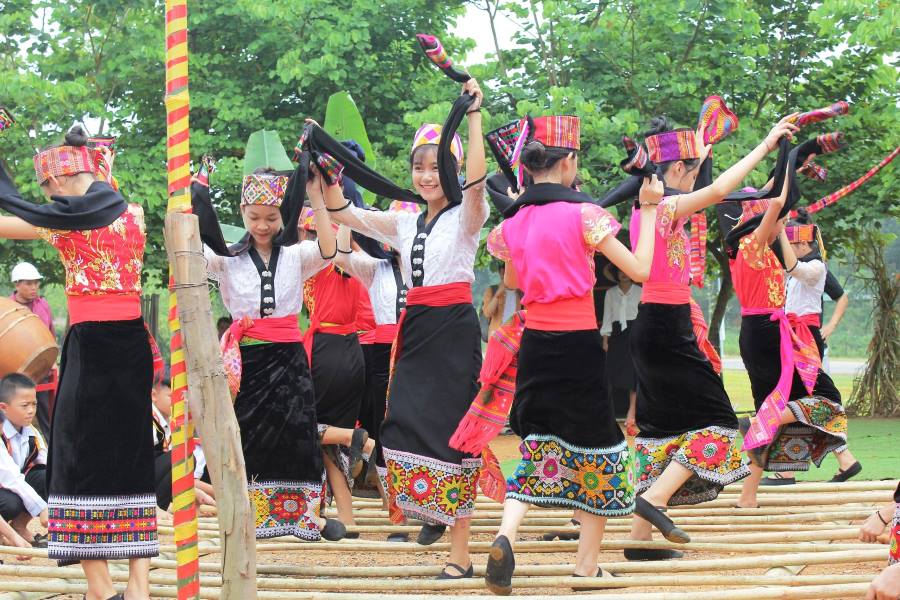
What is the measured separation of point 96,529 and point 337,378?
7.00 feet

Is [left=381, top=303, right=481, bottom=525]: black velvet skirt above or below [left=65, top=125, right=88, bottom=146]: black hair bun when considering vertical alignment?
below

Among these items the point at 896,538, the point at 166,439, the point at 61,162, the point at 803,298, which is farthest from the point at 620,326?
the point at 896,538

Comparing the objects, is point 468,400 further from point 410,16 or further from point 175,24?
point 410,16

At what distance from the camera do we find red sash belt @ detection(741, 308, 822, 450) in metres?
6.73

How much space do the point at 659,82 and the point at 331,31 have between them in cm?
347

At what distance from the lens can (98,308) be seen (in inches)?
190

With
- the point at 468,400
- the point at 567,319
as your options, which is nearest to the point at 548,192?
the point at 567,319

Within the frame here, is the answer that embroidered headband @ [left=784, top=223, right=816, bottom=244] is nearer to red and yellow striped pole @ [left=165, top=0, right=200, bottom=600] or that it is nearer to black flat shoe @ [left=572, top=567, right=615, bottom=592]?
black flat shoe @ [left=572, top=567, right=615, bottom=592]

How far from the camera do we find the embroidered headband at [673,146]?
5.67 metres

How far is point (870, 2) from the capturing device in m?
11.4

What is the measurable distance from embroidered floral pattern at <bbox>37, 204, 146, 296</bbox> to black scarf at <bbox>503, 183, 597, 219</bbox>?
1.66 metres

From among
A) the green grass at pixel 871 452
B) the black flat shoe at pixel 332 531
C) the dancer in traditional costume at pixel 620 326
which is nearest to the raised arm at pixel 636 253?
the black flat shoe at pixel 332 531

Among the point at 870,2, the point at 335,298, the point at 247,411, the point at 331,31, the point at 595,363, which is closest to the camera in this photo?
the point at 595,363

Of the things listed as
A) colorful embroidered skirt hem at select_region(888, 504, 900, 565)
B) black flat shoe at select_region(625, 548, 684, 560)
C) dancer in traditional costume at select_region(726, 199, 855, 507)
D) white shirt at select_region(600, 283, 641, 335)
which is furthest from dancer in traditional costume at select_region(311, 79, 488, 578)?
white shirt at select_region(600, 283, 641, 335)
